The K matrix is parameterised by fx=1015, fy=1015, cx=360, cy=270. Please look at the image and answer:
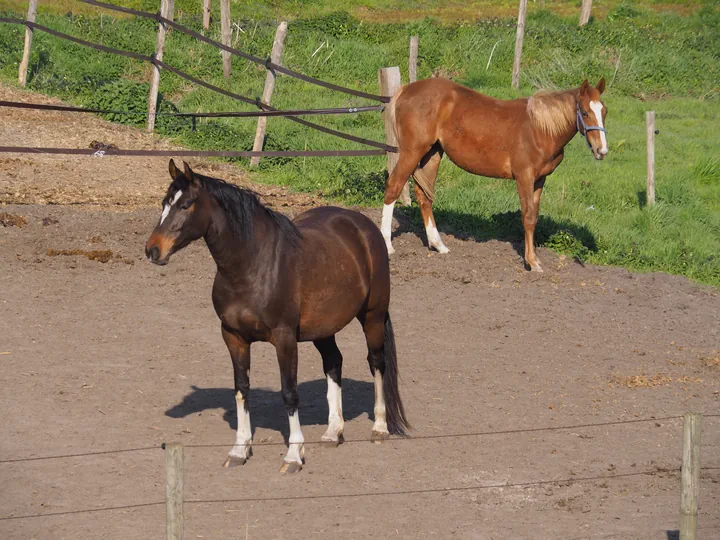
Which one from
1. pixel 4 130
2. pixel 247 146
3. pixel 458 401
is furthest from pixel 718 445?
pixel 4 130

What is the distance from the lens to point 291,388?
692 cm

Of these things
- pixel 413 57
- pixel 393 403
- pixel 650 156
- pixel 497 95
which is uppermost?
pixel 413 57

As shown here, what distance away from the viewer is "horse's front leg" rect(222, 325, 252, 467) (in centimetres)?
686

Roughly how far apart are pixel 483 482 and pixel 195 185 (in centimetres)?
275

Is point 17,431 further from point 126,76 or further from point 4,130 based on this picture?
point 126,76

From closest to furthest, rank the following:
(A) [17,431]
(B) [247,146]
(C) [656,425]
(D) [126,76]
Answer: (A) [17,431] → (C) [656,425] → (B) [247,146] → (D) [126,76]

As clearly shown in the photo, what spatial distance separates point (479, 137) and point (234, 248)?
616 cm

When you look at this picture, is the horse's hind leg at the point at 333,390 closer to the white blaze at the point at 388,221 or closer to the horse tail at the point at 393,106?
the white blaze at the point at 388,221

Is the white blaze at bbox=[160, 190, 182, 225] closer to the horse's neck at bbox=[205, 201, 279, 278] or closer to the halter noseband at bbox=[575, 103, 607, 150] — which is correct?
the horse's neck at bbox=[205, 201, 279, 278]

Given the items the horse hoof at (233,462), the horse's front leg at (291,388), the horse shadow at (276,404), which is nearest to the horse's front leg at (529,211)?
the horse shadow at (276,404)

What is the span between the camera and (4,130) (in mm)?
15430

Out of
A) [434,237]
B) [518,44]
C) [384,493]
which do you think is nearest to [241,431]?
[384,493]

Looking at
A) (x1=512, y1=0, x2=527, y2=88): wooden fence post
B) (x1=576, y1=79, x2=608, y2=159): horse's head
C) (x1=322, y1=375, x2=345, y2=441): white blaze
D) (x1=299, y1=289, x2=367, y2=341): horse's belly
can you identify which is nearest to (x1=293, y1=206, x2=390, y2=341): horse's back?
(x1=299, y1=289, x2=367, y2=341): horse's belly

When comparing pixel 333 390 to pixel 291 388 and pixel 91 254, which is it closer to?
pixel 291 388
